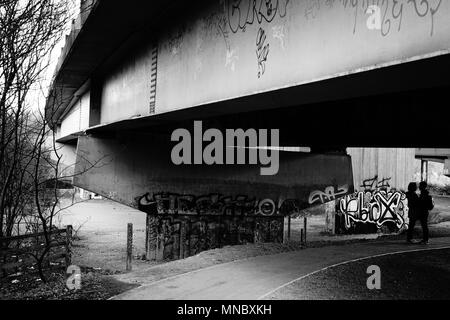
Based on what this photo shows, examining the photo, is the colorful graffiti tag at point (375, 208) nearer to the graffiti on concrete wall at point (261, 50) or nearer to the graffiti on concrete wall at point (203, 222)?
the graffiti on concrete wall at point (203, 222)

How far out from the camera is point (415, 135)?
12.7 meters

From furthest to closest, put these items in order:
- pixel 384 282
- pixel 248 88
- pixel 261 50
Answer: pixel 384 282 → pixel 248 88 → pixel 261 50

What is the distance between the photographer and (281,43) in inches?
232

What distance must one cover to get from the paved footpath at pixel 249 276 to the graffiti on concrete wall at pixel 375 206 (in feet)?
41.4

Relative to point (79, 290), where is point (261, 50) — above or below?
above

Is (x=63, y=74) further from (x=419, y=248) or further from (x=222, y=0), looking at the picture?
(x=419, y=248)

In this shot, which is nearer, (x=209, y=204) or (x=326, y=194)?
(x=209, y=204)

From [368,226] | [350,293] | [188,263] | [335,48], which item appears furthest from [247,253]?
[368,226]

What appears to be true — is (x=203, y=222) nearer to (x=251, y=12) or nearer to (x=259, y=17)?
(x=251, y=12)

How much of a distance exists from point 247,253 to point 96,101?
24.5 ft

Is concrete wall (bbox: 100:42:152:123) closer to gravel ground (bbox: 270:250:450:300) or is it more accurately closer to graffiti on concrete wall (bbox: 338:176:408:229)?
gravel ground (bbox: 270:250:450:300)

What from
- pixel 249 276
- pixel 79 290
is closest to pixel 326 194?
pixel 249 276

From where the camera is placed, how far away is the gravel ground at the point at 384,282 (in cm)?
708

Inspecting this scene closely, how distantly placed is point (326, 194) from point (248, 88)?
37.9 feet
